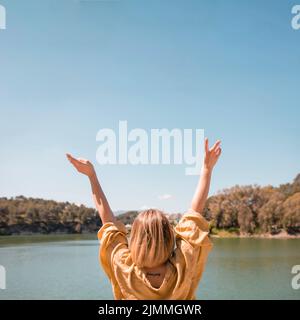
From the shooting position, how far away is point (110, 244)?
1.61m

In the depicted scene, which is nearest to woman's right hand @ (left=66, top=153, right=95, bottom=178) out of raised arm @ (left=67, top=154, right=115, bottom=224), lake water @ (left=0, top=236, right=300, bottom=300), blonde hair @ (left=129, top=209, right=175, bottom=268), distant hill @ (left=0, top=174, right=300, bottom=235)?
raised arm @ (left=67, top=154, right=115, bottom=224)

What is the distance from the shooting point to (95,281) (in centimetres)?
1873

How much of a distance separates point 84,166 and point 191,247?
564 mm

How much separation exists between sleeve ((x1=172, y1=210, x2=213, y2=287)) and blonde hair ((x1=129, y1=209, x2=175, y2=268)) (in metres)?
0.08

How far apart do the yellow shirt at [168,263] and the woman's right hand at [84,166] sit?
0.25 meters

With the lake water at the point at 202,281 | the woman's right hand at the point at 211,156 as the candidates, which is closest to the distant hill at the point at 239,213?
the lake water at the point at 202,281

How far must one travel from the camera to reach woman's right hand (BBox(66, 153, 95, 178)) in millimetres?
1730

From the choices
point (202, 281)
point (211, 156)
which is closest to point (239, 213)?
point (202, 281)

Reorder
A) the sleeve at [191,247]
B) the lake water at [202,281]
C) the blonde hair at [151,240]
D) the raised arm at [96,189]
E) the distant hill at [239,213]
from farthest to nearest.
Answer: the distant hill at [239,213]
the lake water at [202,281]
the raised arm at [96,189]
the sleeve at [191,247]
the blonde hair at [151,240]

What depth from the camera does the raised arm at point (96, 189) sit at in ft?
5.51

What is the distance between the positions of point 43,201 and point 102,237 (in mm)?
94160

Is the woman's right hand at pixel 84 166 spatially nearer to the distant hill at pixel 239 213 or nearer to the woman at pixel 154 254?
the woman at pixel 154 254
